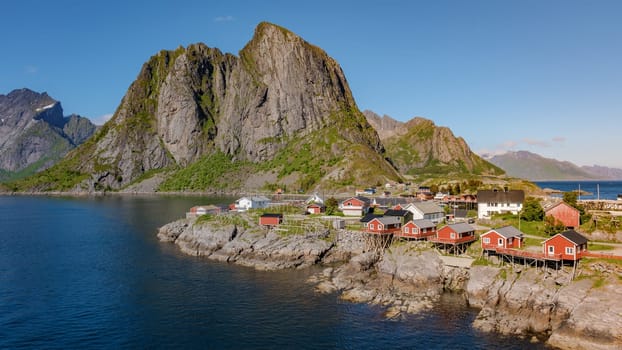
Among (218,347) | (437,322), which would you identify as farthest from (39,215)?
(437,322)

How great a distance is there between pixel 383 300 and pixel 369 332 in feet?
31.9

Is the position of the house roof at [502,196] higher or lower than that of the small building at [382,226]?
higher

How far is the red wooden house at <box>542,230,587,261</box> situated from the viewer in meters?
51.2

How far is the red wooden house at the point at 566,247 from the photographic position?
51188 mm

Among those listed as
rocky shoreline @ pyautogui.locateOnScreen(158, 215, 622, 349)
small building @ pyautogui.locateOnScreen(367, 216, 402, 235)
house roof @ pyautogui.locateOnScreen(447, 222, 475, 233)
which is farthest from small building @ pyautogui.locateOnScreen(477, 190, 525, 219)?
rocky shoreline @ pyautogui.locateOnScreen(158, 215, 622, 349)

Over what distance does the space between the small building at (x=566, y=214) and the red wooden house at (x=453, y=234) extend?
1573cm

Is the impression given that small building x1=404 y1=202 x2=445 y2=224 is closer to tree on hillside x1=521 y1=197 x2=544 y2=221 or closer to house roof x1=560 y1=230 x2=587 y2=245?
tree on hillside x1=521 y1=197 x2=544 y2=221

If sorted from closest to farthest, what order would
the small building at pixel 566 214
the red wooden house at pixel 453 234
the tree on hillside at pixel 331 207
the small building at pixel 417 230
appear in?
the red wooden house at pixel 453 234 → the small building at pixel 566 214 → the small building at pixel 417 230 → the tree on hillside at pixel 331 207

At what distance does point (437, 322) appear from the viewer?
155 ft

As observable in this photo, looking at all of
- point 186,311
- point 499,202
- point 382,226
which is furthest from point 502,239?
point 186,311

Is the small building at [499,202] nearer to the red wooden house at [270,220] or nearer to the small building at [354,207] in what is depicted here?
the small building at [354,207]

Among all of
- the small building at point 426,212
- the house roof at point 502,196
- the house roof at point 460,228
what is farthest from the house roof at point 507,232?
the house roof at point 502,196

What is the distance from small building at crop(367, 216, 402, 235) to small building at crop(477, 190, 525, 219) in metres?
22.2

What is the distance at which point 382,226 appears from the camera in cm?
7362
